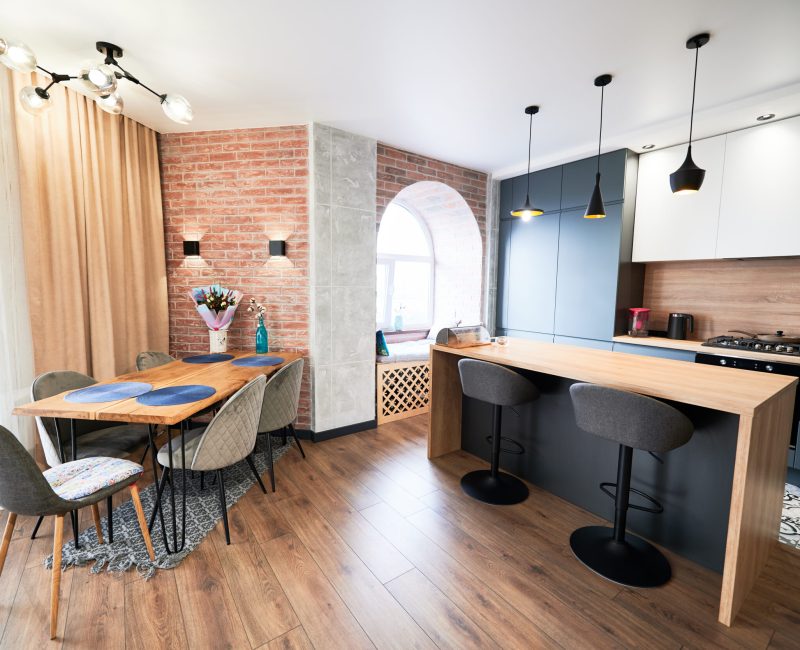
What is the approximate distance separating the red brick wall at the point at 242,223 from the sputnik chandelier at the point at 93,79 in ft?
3.25

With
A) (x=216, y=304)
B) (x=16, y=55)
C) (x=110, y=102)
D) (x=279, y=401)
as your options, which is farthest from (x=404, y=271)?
(x=16, y=55)

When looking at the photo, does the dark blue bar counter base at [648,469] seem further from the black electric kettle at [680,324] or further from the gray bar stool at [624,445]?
the black electric kettle at [680,324]

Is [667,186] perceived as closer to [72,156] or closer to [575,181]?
[575,181]

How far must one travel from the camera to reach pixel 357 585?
1734 millimetres

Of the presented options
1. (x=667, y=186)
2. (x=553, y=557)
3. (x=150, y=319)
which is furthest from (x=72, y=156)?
(x=667, y=186)

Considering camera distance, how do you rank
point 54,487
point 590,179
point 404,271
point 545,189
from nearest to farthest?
point 54,487, point 590,179, point 545,189, point 404,271

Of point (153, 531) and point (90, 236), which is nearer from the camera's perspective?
point (153, 531)

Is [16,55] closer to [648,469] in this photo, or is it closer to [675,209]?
[648,469]

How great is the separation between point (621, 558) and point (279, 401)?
7.06ft

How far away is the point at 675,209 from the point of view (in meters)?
3.37

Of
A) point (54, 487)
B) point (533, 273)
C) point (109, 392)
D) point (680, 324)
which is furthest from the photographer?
point (533, 273)

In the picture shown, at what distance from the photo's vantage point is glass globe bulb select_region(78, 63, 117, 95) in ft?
6.03

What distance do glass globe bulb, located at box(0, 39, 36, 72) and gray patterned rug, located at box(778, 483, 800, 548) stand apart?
460 centimetres

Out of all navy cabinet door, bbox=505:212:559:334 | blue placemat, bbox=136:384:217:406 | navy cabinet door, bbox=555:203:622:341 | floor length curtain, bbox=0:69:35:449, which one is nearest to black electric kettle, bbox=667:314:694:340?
navy cabinet door, bbox=555:203:622:341
